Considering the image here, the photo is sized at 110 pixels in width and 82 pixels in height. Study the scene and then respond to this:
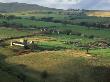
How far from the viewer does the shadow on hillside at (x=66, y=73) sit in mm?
65625

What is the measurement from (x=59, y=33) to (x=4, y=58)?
93.9m

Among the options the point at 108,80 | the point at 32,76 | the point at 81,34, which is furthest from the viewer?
the point at 81,34

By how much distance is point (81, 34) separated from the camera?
170625 millimetres

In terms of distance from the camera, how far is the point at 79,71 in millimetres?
74938

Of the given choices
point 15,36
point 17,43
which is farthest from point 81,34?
point 17,43

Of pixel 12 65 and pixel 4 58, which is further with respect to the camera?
pixel 4 58

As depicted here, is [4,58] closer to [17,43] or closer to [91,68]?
[91,68]

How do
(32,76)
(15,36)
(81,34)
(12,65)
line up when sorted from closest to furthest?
(32,76), (12,65), (15,36), (81,34)

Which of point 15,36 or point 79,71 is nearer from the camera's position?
point 79,71

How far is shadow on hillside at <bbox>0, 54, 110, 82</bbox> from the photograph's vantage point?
65625 mm

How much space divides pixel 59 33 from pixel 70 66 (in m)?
101

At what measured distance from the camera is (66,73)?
237 feet

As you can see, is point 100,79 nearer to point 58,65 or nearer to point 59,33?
point 58,65

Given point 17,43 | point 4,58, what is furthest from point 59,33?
point 4,58
